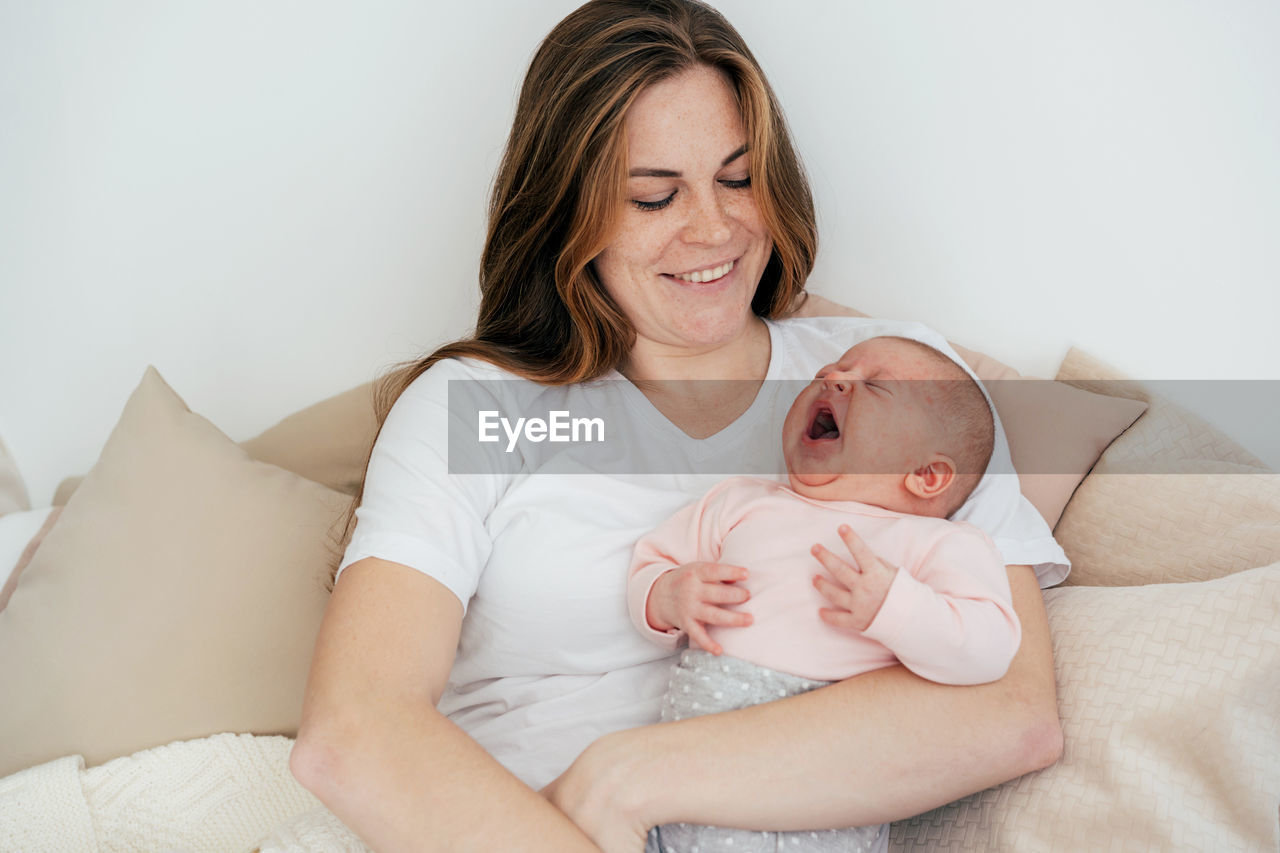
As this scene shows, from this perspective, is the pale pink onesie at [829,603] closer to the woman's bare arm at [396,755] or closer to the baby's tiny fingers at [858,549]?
the baby's tiny fingers at [858,549]

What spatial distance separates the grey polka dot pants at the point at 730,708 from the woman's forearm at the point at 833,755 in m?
0.03

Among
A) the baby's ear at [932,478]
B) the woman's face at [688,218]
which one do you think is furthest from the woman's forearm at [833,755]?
the woman's face at [688,218]

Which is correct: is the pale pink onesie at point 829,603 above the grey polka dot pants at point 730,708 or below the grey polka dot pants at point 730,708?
above

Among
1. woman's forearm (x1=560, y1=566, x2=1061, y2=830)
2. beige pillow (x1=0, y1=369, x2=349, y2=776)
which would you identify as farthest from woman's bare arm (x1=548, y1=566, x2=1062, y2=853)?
beige pillow (x1=0, y1=369, x2=349, y2=776)

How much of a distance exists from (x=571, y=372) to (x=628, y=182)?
33cm

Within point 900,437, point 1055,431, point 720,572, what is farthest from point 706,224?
point 1055,431

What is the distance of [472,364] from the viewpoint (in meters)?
1.57

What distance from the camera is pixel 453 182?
86.5 inches

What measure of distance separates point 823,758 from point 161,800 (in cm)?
115

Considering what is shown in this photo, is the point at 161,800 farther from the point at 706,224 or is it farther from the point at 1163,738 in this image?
the point at 1163,738

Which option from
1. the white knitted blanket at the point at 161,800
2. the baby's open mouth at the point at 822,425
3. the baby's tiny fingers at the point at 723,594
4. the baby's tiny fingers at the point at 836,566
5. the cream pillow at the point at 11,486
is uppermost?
the baby's open mouth at the point at 822,425

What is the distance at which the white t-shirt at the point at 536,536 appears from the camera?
4.43ft

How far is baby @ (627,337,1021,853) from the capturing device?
116 cm

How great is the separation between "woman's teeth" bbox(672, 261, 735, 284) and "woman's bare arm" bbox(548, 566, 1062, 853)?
70 cm
